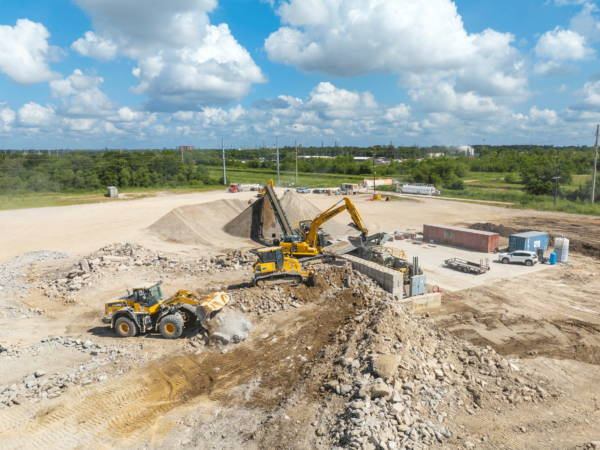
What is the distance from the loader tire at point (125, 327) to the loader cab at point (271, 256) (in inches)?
244

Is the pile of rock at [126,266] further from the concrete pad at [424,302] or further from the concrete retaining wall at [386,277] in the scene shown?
the concrete pad at [424,302]

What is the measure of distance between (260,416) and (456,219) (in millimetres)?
39760

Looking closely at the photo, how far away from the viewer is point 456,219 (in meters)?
44.6

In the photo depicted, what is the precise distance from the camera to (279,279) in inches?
742

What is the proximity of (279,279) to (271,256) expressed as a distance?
120cm

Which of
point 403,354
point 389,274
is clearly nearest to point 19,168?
point 389,274

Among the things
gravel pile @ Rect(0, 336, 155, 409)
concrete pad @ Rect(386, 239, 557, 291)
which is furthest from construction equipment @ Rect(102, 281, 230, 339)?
concrete pad @ Rect(386, 239, 557, 291)

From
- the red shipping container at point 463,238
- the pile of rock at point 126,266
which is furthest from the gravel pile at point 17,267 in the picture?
the red shipping container at point 463,238

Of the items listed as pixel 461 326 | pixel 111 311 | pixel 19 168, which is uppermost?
pixel 19 168

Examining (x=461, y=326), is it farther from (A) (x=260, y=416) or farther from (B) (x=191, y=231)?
(B) (x=191, y=231)

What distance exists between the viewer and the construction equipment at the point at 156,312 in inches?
575

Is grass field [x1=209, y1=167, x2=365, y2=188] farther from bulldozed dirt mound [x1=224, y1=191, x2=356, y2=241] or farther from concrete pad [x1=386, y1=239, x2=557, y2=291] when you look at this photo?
concrete pad [x1=386, y1=239, x2=557, y2=291]

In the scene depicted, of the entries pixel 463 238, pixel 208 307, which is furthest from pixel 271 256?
pixel 463 238

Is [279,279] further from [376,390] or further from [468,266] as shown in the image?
[468,266]
